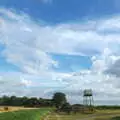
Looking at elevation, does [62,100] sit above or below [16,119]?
above

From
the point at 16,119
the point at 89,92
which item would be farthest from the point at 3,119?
the point at 89,92

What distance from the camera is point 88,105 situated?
154875mm

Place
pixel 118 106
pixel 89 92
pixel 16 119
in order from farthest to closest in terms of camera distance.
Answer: pixel 118 106 → pixel 89 92 → pixel 16 119

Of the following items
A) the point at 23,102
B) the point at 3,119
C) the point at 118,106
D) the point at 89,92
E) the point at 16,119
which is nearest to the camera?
the point at 3,119

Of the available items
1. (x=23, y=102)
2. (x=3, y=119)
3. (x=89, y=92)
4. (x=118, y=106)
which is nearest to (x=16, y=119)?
(x=3, y=119)

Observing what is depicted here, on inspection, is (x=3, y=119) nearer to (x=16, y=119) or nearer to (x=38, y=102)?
(x=16, y=119)

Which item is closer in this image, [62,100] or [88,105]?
[88,105]

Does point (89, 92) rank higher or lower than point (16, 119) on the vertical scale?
higher

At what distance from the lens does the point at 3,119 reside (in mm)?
34531

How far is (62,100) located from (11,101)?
1084 inches

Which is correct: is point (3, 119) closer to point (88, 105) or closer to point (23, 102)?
point (88, 105)

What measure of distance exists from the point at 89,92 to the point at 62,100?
1994 inches

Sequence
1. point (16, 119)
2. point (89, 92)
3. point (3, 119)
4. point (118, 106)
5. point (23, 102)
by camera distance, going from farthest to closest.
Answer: point (23, 102) < point (118, 106) < point (89, 92) < point (16, 119) < point (3, 119)

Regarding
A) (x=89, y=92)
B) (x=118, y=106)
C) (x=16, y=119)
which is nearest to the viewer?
(x=16, y=119)
